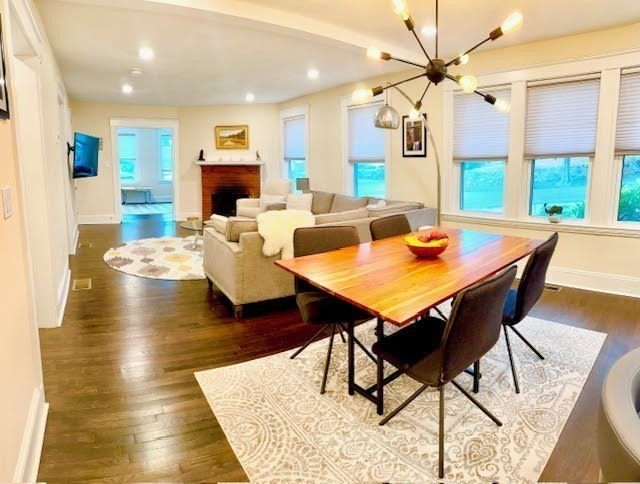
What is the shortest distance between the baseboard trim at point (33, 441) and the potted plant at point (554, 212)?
185 inches

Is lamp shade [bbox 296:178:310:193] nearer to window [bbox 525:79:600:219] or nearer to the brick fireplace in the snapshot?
the brick fireplace

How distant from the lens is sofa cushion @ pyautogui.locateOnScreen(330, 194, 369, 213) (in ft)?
20.8

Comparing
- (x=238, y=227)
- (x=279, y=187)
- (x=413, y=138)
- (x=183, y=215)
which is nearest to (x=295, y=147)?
(x=279, y=187)

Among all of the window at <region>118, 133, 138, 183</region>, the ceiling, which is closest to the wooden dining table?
the ceiling

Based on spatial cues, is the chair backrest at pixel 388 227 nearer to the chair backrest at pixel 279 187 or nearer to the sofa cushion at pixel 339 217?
the sofa cushion at pixel 339 217

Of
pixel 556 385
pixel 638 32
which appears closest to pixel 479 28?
pixel 638 32

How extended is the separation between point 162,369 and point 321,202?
461cm

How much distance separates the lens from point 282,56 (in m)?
5.16

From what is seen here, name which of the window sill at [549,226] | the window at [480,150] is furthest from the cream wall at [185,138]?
the window sill at [549,226]

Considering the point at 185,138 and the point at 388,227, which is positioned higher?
the point at 185,138

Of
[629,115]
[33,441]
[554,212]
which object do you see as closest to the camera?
[33,441]

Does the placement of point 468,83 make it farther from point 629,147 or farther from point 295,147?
point 295,147

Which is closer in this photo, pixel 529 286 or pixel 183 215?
pixel 529 286

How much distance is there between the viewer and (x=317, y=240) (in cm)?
308
